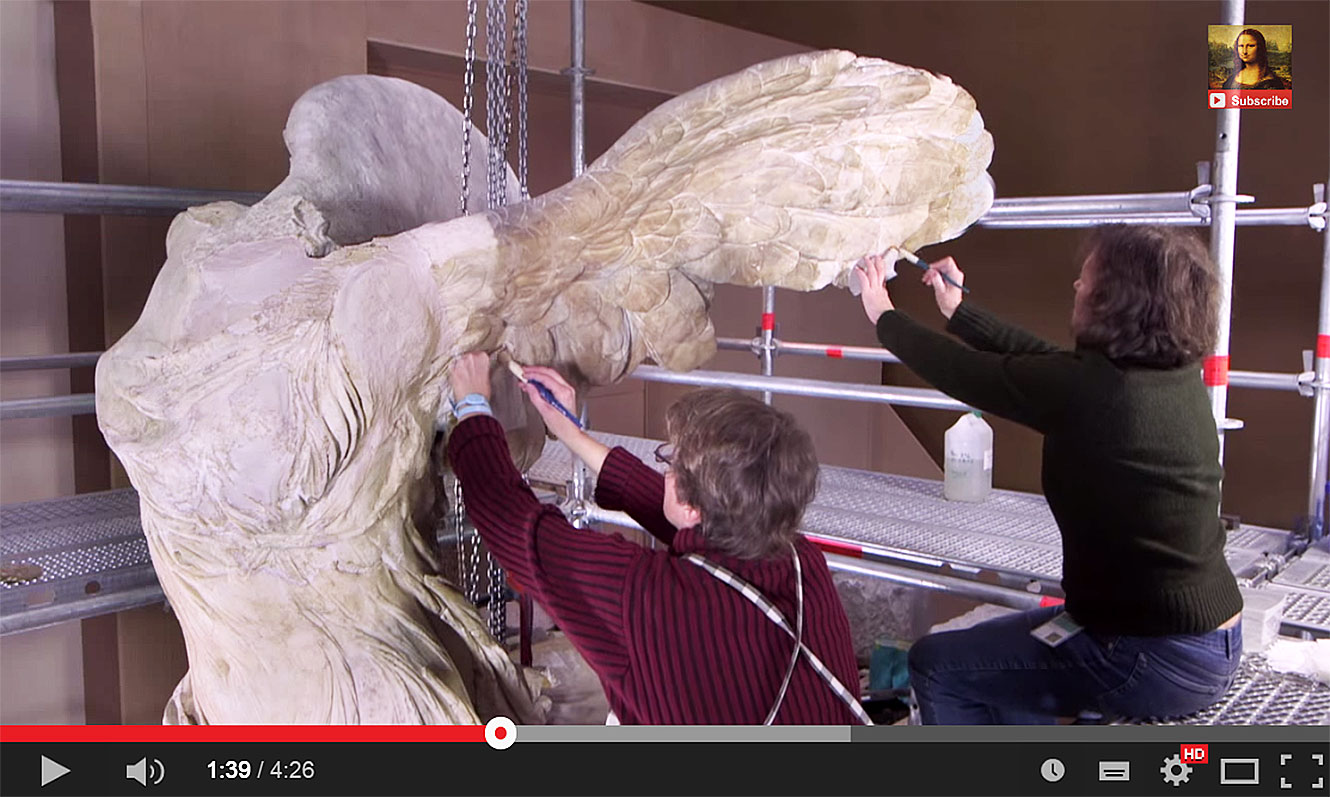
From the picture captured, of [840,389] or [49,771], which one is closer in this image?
[49,771]

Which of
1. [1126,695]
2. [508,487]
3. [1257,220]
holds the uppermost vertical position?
[1257,220]

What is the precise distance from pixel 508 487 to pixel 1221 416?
132 cm

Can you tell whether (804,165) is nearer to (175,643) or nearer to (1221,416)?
(1221,416)

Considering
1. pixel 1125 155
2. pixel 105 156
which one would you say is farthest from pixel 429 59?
pixel 1125 155

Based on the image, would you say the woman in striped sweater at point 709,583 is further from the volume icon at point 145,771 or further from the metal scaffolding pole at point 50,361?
the metal scaffolding pole at point 50,361

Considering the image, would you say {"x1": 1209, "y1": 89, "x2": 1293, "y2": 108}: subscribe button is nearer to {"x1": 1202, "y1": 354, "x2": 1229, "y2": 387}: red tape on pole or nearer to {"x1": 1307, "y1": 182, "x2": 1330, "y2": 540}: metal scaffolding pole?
{"x1": 1307, "y1": 182, "x2": 1330, "y2": 540}: metal scaffolding pole

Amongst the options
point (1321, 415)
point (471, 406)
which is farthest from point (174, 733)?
point (1321, 415)

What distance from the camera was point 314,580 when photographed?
1416 mm

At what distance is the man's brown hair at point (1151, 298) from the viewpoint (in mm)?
1440

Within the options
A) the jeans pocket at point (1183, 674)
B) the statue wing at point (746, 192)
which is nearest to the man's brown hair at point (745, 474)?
the statue wing at point (746, 192)

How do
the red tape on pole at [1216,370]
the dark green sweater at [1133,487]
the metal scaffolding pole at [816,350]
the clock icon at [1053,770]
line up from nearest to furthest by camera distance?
1. the clock icon at [1053,770]
2. the dark green sweater at [1133,487]
3. the red tape on pole at [1216,370]
4. the metal scaffolding pole at [816,350]

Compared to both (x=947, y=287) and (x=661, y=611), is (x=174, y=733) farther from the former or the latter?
(x=947, y=287)

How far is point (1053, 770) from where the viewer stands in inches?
43.9

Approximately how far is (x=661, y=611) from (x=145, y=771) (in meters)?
0.58
